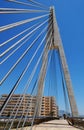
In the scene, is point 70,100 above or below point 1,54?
above

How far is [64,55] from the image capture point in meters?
17.3

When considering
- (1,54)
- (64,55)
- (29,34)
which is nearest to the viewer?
(1,54)

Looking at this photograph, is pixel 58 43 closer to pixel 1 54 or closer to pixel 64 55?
pixel 64 55

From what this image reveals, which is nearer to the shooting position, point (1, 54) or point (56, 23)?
point (1, 54)

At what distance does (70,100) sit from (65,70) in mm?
2479

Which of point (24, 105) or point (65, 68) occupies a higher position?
point (65, 68)

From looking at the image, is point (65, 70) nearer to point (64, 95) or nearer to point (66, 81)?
point (66, 81)

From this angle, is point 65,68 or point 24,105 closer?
point 24,105

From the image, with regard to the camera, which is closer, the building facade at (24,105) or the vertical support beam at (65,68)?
the building facade at (24,105)

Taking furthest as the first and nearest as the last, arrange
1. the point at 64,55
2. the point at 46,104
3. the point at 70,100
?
1. the point at 46,104
2. the point at 64,55
3. the point at 70,100

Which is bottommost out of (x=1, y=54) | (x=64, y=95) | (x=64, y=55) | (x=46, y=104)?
(x=1, y=54)

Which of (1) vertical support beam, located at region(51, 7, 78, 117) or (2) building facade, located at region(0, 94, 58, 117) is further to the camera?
(1) vertical support beam, located at region(51, 7, 78, 117)

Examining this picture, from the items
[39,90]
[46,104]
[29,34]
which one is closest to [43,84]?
[39,90]

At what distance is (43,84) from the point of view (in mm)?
18391
